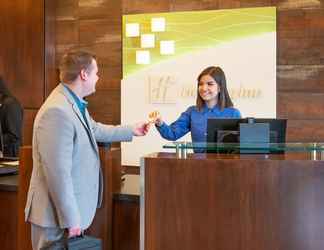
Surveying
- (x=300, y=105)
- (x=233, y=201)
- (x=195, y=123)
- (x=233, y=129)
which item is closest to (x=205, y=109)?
(x=195, y=123)

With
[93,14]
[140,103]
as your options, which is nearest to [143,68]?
[140,103]

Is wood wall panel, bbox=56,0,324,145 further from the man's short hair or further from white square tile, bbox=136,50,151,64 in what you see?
the man's short hair

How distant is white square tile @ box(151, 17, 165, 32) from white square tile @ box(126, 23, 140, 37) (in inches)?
6.9

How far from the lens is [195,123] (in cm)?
299

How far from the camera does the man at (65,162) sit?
6.20 ft

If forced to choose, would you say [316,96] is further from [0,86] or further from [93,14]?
[0,86]

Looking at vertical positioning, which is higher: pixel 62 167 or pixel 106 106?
pixel 106 106

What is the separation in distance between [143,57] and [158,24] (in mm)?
387

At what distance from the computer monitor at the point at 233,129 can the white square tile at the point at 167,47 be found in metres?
2.84

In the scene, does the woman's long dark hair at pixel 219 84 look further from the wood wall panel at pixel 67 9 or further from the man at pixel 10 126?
the wood wall panel at pixel 67 9

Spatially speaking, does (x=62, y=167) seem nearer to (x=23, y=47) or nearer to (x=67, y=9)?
(x=23, y=47)

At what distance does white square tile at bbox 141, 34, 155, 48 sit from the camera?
495cm

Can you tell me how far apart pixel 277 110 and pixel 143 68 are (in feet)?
4.90

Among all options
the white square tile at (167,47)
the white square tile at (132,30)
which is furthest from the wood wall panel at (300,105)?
the white square tile at (132,30)
